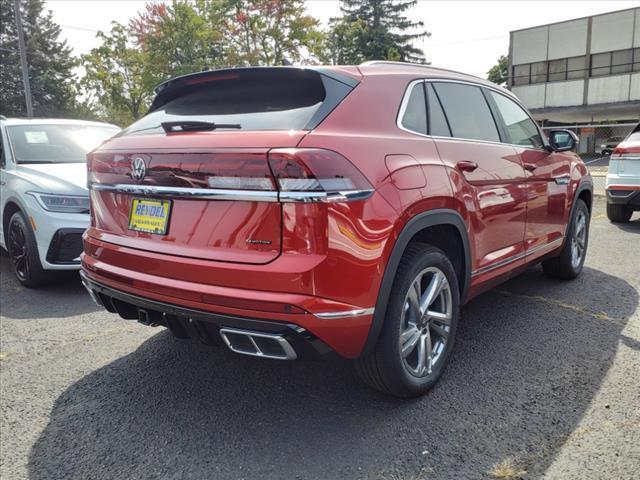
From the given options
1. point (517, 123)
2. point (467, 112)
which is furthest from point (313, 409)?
point (517, 123)

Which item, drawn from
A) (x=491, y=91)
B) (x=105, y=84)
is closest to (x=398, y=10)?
(x=105, y=84)

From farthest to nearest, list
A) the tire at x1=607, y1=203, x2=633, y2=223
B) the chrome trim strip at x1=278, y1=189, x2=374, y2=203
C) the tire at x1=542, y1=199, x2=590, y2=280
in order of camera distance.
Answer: the tire at x1=607, y1=203, x2=633, y2=223, the tire at x1=542, y1=199, x2=590, y2=280, the chrome trim strip at x1=278, y1=189, x2=374, y2=203

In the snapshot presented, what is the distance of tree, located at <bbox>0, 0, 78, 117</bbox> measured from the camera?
43.2 metres

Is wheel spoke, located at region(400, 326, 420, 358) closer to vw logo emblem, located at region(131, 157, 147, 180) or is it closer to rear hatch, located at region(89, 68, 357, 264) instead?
rear hatch, located at region(89, 68, 357, 264)

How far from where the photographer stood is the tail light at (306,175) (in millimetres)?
2152

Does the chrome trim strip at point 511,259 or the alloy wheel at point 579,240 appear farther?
the alloy wheel at point 579,240

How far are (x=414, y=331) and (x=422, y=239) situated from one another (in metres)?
0.50

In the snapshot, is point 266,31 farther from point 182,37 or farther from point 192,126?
point 192,126

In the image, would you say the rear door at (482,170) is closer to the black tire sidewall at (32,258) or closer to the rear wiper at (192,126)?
the rear wiper at (192,126)

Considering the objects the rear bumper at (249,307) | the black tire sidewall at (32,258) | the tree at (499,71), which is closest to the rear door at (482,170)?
the rear bumper at (249,307)

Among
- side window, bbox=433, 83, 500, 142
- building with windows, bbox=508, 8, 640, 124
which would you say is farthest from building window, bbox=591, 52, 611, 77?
side window, bbox=433, 83, 500, 142

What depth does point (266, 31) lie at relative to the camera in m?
27.9

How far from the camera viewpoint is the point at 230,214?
2.30m

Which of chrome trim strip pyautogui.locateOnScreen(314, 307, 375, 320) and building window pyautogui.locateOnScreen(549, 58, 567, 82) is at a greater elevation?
building window pyautogui.locateOnScreen(549, 58, 567, 82)
